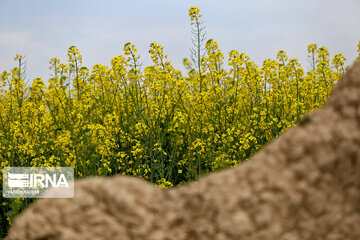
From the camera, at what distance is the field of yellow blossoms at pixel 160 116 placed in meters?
4.01

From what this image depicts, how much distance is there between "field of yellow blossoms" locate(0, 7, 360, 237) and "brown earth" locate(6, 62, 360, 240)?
247 cm

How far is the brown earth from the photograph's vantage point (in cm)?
118

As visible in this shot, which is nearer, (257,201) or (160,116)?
(257,201)

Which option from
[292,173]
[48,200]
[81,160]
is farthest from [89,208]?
[81,160]

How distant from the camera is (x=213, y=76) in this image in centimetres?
496

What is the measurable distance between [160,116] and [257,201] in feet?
11.5

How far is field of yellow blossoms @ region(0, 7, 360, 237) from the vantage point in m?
4.01

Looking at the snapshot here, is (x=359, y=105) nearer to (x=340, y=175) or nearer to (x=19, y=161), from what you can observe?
(x=340, y=175)

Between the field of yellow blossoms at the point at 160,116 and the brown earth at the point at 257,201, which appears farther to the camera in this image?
the field of yellow blossoms at the point at 160,116

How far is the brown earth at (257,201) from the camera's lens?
1.18 meters

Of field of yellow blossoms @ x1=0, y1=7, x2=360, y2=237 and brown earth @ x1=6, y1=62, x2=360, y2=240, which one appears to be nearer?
brown earth @ x1=6, y1=62, x2=360, y2=240

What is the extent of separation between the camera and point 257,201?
1.18 m

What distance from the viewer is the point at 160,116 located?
15.2 ft

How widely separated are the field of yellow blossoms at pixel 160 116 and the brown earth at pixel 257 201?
247cm
